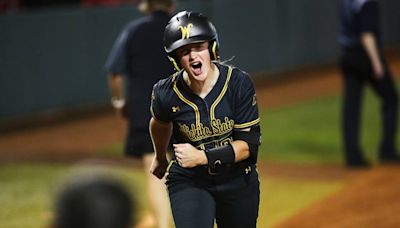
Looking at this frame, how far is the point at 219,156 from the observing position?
3.39 meters

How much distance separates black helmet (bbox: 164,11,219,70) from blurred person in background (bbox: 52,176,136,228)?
2.40 meters

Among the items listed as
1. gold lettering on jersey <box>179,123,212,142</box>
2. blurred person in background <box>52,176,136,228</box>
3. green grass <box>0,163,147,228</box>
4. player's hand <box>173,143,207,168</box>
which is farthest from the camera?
green grass <box>0,163,147,228</box>

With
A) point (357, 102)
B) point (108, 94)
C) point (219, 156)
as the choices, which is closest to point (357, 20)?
point (357, 102)

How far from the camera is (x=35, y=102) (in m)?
13.9

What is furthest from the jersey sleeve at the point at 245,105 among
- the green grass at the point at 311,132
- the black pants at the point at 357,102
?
the green grass at the point at 311,132

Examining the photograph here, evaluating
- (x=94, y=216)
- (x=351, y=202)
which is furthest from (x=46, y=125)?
(x=94, y=216)

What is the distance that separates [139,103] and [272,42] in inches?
568

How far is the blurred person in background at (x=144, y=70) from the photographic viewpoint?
5.51 metres

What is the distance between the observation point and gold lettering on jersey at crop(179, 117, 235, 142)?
11.4ft

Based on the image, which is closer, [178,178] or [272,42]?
[178,178]

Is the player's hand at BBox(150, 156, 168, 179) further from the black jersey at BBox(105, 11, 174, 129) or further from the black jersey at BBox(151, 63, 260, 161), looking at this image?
the black jersey at BBox(105, 11, 174, 129)

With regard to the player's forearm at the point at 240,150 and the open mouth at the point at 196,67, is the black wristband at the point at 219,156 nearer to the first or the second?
the player's forearm at the point at 240,150

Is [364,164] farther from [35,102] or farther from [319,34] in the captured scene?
[319,34]

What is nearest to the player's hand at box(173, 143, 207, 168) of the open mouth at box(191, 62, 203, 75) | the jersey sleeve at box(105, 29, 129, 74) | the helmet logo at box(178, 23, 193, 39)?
the open mouth at box(191, 62, 203, 75)
